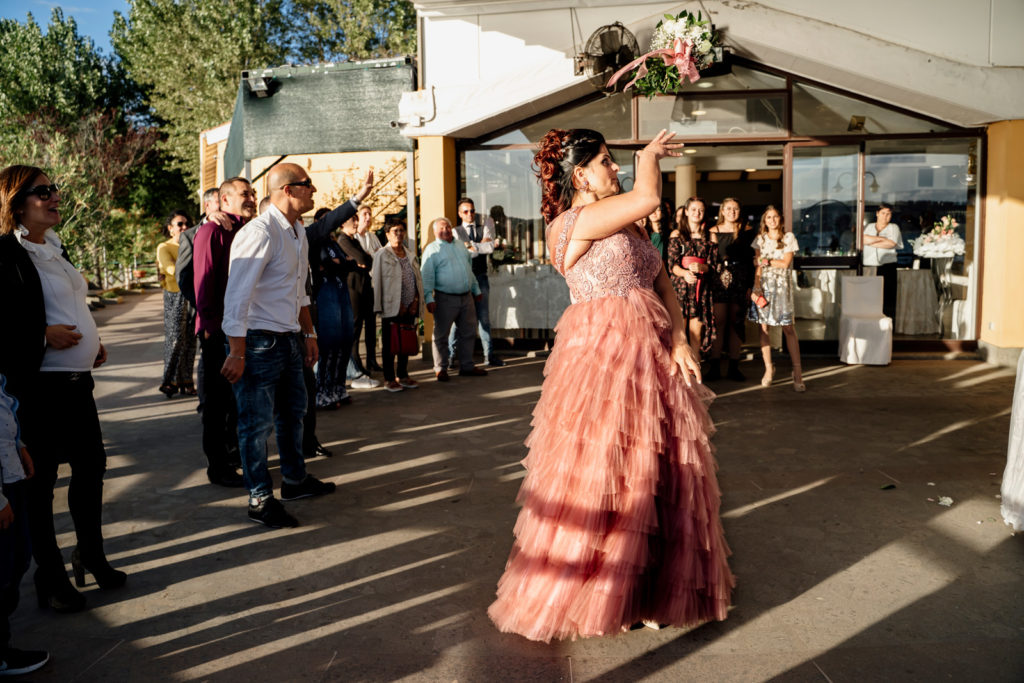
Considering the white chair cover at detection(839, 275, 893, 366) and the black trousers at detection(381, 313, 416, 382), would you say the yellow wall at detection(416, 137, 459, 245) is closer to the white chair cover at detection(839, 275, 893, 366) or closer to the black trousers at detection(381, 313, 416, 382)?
the black trousers at detection(381, 313, 416, 382)

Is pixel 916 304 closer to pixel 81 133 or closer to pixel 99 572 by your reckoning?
pixel 99 572

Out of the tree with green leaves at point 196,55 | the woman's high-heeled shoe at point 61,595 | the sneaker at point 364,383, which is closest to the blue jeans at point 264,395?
the woman's high-heeled shoe at point 61,595

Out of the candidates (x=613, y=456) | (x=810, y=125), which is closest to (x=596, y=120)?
(x=810, y=125)

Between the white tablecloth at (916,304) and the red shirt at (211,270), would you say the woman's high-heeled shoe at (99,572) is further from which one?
the white tablecloth at (916,304)

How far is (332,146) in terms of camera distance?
11.2 m

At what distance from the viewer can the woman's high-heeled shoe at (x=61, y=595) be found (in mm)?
3635

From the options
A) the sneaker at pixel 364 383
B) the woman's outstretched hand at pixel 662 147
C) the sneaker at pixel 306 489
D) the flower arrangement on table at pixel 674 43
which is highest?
the flower arrangement on table at pixel 674 43

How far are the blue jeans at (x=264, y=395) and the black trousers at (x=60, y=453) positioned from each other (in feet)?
2.94

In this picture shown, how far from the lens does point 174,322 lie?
818cm

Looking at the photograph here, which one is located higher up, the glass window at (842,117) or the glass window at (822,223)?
the glass window at (842,117)

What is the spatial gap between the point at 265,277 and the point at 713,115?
759 centimetres

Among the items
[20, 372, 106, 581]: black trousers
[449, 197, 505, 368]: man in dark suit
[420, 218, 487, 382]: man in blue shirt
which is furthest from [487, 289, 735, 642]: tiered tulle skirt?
[449, 197, 505, 368]: man in dark suit

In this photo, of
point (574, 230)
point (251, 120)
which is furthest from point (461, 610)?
point (251, 120)

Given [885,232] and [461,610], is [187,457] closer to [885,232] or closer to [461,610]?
[461,610]
